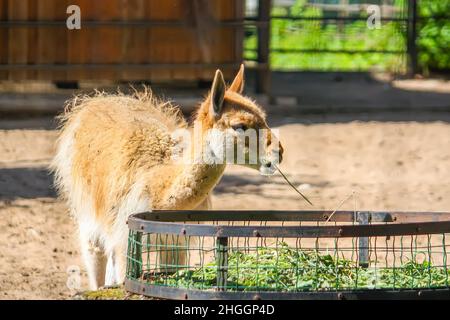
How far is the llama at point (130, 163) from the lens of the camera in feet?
22.0

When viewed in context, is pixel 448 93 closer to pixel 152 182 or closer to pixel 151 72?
pixel 151 72

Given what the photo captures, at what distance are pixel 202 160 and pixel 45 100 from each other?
290 inches

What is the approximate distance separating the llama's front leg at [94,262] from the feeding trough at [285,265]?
137 centimetres

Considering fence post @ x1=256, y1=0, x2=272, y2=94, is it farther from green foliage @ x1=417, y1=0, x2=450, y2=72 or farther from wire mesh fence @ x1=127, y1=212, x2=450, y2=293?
wire mesh fence @ x1=127, y1=212, x2=450, y2=293

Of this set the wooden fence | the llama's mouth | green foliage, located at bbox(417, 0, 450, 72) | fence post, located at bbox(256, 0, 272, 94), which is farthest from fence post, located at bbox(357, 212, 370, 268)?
green foliage, located at bbox(417, 0, 450, 72)

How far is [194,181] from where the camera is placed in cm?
670

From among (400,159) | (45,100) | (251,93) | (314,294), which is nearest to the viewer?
(314,294)

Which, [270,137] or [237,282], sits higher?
[270,137]

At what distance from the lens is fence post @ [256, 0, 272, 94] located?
14859 mm

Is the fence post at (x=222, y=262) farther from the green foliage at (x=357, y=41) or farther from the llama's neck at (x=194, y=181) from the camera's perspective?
the green foliage at (x=357, y=41)

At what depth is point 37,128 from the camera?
1292 cm

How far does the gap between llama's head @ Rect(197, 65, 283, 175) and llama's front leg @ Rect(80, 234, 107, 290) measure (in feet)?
4.85

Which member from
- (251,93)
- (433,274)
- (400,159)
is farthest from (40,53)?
(433,274)

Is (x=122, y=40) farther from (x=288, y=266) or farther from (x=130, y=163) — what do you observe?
(x=288, y=266)
